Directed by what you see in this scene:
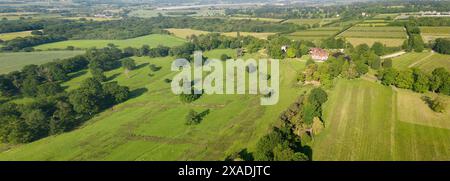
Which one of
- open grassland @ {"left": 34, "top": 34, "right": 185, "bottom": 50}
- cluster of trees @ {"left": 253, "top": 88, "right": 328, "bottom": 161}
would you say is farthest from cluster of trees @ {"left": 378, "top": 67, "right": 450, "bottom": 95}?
open grassland @ {"left": 34, "top": 34, "right": 185, "bottom": 50}

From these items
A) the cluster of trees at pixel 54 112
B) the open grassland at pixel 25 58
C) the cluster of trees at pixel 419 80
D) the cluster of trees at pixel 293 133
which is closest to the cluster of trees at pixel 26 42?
the open grassland at pixel 25 58

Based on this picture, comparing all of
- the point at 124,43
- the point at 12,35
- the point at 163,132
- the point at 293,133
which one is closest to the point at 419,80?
the point at 293,133

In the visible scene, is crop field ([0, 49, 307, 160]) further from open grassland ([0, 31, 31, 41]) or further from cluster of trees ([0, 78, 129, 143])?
open grassland ([0, 31, 31, 41])

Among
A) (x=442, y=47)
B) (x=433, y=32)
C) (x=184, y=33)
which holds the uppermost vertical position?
(x=433, y=32)

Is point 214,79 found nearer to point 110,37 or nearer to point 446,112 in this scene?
point 446,112

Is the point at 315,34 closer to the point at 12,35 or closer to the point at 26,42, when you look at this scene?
the point at 26,42
